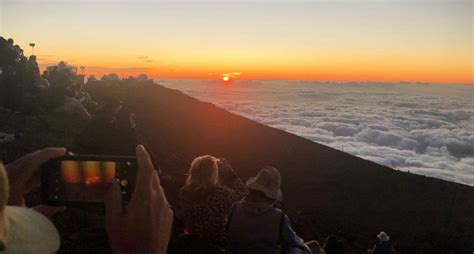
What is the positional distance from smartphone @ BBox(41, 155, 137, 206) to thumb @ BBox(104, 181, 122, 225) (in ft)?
0.65

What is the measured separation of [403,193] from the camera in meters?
19.2

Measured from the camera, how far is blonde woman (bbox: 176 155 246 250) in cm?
430

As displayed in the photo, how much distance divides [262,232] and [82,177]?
8.98ft

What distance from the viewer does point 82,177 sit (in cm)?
158

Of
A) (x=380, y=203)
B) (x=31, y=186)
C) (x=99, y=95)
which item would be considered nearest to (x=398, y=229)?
(x=380, y=203)

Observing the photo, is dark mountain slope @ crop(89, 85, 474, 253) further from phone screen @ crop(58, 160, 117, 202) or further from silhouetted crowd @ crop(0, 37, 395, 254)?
phone screen @ crop(58, 160, 117, 202)

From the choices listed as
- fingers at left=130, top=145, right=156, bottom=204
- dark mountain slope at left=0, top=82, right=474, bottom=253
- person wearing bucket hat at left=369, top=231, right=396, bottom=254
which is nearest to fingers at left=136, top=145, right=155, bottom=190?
fingers at left=130, top=145, right=156, bottom=204

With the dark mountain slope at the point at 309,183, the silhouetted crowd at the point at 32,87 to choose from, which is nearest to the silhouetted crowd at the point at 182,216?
the dark mountain slope at the point at 309,183

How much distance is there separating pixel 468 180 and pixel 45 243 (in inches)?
5582

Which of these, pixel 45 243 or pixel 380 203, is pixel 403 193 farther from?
pixel 45 243

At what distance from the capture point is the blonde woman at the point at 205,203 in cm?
430

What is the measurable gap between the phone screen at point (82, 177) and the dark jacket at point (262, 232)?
8.71 ft

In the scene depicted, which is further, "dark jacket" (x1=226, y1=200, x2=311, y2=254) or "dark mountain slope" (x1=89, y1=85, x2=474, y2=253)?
"dark mountain slope" (x1=89, y1=85, x2=474, y2=253)

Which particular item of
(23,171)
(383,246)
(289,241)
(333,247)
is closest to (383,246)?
(383,246)
